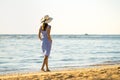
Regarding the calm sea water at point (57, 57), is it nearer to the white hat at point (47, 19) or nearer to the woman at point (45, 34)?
the woman at point (45, 34)

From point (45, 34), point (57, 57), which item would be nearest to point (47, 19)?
point (45, 34)

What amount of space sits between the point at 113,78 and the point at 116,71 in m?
1.16

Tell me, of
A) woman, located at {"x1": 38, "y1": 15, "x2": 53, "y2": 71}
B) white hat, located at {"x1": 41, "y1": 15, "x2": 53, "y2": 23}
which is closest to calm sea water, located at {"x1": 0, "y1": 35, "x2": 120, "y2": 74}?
woman, located at {"x1": 38, "y1": 15, "x2": 53, "y2": 71}

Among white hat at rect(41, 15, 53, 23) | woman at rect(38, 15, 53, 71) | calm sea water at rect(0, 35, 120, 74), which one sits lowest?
calm sea water at rect(0, 35, 120, 74)

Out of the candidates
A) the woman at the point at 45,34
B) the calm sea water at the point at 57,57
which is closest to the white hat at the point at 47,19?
the woman at the point at 45,34

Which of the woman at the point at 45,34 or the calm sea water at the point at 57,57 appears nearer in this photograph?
the woman at the point at 45,34

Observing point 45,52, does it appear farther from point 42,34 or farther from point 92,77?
point 92,77

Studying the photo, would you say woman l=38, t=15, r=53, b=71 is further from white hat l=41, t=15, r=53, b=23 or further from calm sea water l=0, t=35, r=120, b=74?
calm sea water l=0, t=35, r=120, b=74

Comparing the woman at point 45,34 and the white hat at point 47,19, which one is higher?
the white hat at point 47,19

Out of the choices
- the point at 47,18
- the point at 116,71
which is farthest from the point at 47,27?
the point at 116,71

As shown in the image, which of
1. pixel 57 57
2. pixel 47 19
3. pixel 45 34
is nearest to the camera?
pixel 47 19

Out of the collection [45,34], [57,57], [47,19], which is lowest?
[57,57]

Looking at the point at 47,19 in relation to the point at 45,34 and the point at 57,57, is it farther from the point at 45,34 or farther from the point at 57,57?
the point at 57,57

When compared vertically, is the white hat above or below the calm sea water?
above
